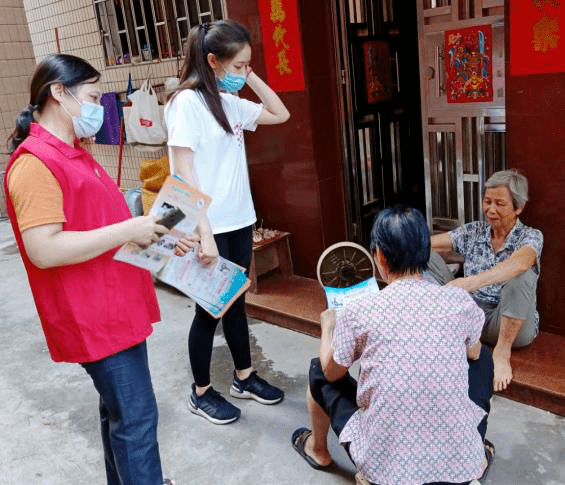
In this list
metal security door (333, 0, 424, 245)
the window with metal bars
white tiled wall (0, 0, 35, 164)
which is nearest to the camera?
metal security door (333, 0, 424, 245)

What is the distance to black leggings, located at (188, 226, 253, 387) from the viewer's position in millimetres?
2436

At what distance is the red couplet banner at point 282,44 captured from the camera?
346cm

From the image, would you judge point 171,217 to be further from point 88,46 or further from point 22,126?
point 88,46

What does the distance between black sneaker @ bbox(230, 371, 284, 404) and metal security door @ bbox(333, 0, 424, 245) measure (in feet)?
5.02

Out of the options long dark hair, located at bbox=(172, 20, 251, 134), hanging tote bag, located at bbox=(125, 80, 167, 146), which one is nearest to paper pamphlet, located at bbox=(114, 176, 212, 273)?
long dark hair, located at bbox=(172, 20, 251, 134)

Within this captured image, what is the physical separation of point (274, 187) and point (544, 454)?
238cm

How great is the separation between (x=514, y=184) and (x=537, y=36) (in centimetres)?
65

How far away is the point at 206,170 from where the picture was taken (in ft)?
7.45

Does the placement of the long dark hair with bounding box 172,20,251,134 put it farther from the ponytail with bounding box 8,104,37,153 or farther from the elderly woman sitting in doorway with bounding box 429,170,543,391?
Answer: the elderly woman sitting in doorway with bounding box 429,170,543,391

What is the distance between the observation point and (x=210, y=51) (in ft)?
7.17

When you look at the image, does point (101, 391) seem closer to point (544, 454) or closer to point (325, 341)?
point (325, 341)

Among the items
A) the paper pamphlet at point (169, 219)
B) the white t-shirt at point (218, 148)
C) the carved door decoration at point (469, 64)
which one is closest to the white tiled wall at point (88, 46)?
the carved door decoration at point (469, 64)

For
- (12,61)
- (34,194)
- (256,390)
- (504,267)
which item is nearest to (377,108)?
(504,267)

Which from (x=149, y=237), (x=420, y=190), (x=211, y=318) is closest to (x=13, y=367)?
(x=211, y=318)
